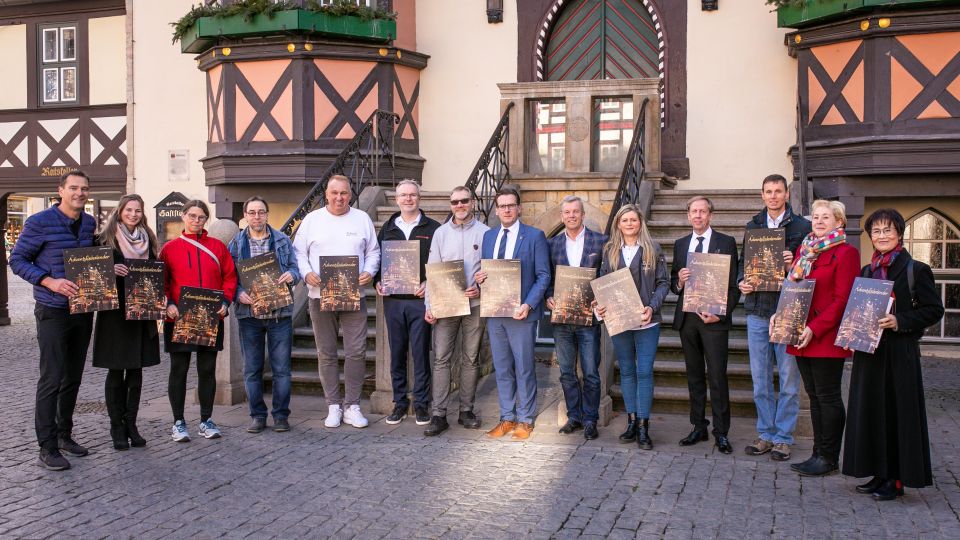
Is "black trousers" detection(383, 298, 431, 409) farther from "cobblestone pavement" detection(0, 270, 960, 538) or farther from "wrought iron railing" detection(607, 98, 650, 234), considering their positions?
"wrought iron railing" detection(607, 98, 650, 234)

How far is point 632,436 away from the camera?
7152 millimetres

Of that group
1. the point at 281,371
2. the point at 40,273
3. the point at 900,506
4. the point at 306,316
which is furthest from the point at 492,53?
the point at 900,506

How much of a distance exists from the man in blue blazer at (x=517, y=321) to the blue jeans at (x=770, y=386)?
5.33 ft

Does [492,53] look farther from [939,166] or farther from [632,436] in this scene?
[632,436]

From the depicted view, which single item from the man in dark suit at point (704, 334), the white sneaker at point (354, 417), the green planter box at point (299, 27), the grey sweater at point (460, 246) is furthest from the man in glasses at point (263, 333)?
the green planter box at point (299, 27)

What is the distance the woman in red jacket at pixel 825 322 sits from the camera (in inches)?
232

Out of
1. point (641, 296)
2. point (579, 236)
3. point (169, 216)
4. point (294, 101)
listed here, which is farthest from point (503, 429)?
point (169, 216)

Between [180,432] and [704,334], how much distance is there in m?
4.06

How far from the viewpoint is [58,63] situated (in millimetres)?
17109

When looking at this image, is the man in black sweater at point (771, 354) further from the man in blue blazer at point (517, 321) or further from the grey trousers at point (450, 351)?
the grey trousers at point (450, 351)

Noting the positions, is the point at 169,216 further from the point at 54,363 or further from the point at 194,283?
the point at 54,363

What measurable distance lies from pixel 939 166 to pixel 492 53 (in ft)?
21.9

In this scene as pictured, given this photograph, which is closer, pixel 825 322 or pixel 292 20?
pixel 825 322

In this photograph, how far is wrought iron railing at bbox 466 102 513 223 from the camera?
37.4ft
